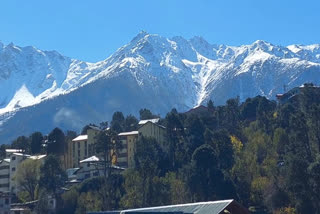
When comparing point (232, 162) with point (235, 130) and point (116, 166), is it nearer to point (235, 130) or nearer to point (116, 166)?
point (235, 130)

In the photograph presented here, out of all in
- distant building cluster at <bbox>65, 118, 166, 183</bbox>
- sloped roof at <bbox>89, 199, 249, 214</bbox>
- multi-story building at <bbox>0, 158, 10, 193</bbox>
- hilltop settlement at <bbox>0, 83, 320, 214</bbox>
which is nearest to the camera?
sloped roof at <bbox>89, 199, 249, 214</bbox>

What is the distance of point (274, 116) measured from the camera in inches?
4875

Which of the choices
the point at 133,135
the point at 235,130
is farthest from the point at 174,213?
the point at 133,135

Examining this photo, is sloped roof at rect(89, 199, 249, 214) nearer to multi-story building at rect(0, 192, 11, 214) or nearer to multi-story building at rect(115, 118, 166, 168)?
multi-story building at rect(0, 192, 11, 214)

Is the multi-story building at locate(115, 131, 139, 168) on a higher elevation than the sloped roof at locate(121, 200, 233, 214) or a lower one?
higher

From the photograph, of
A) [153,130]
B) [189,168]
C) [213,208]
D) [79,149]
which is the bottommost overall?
[213,208]

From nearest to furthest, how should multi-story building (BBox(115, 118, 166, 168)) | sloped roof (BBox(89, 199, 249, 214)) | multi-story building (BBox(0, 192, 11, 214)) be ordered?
sloped roof (BBox(89, 199, 249, 214))
multi-story building (BBox(0, 192, 11, 214))
multi-story building (BBox(115, 118, 166, 168))

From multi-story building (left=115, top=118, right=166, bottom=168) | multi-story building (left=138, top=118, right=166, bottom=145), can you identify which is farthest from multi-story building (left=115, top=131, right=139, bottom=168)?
multi-story building (left=138, top=118, right=166, bottom=145)

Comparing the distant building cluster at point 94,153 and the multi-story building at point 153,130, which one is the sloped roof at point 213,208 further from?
the multi-story building at point 153,130

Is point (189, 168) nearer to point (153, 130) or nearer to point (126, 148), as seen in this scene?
point (153, 130)

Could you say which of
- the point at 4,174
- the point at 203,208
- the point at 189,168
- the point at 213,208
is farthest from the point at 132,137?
the point at 213,208

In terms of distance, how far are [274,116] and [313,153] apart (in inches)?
1215

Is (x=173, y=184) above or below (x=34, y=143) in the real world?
below

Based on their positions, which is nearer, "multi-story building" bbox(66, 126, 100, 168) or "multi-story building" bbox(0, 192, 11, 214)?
"multi-story building" bbox(0, 192, 11, 214)
